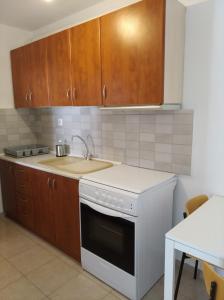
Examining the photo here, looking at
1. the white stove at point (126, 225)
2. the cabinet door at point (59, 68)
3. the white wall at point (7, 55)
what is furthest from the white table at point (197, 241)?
the white wall at point (7, 55)

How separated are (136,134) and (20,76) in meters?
1.74

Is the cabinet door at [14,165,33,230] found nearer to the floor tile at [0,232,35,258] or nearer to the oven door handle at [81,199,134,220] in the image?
the floor tile at [0,232,35,258]

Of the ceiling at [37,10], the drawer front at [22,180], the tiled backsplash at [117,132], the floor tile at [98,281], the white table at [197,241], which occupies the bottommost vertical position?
the floor tile at [98,281]

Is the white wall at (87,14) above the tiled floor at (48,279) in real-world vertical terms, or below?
above

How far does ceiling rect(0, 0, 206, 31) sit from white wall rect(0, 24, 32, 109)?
5.0 inches

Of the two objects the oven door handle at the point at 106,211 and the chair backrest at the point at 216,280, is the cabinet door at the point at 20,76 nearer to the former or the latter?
the oven door handle at the point at 106,211

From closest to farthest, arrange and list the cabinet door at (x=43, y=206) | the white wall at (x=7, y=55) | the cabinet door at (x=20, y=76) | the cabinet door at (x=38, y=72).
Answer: the cabinet door at (x=43, y=206) < the cabinet door at (x=38, y=72) < the cabinet door at (x=20, y=76) < the white wall at (x=7, y=55)

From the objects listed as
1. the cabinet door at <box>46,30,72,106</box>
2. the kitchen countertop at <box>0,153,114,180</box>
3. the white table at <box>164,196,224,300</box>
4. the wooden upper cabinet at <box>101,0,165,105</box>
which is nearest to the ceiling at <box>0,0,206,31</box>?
the cabinet door at <box>46,30,72,106</box>

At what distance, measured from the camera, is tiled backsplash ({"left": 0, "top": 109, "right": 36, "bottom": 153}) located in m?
3.12

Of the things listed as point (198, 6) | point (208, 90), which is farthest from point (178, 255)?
point (198, 6)

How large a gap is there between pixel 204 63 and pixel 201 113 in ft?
1.24

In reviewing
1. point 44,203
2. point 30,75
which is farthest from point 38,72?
point 44,203

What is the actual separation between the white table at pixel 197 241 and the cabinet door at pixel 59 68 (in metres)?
1.61

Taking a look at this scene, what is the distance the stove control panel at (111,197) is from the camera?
160 centimetres
